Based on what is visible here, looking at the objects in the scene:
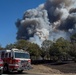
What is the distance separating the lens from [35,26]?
174 metres

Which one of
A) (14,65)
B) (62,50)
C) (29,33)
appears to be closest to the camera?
(14,65)

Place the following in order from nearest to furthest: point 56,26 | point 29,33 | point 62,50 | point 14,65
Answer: point 14,65 < point 62,50 < point 29,33 < point 56,26

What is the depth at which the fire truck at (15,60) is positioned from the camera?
32406 millimetres

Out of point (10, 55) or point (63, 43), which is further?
point (63, 43)

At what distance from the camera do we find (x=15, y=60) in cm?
3228

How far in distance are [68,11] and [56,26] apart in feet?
47.3

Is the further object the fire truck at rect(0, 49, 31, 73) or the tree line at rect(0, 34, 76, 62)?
the tree line at rect(0, 34, 76, 62)

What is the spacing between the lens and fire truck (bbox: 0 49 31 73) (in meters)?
32.4

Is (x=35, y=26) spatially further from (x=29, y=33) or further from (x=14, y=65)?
(x=14, y=65)

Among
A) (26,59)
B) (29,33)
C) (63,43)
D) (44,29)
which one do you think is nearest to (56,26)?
(44,29)

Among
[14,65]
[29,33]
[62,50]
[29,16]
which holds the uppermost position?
[29,16]

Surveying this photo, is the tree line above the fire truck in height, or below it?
above

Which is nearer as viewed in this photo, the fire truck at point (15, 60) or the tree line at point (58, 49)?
the fire truck at point (15, 60)

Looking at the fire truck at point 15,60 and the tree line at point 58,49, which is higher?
the tree line at point 58,49
